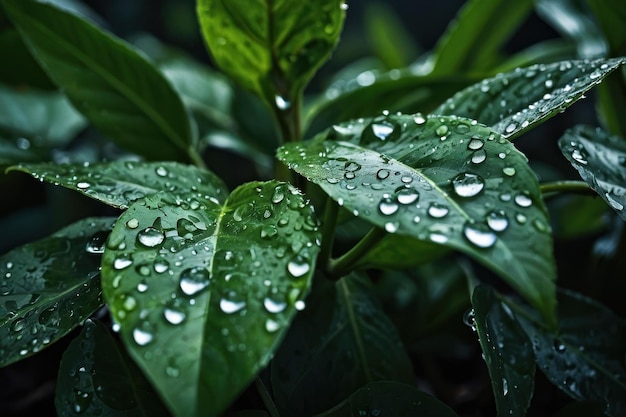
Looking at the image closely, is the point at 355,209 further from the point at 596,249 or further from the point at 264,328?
the point at 596,249

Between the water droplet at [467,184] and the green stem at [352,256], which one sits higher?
the water droplet at [467,184]

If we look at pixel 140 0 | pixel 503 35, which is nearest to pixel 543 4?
pixel 503 35

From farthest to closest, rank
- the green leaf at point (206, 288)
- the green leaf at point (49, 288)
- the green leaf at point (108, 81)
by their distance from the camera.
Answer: the green leaf at point (108, 81) → the green leaf at point (49, 288) → the green leaf at point (206, 288)

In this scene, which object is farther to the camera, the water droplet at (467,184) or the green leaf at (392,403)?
the green leaf at (392,403)

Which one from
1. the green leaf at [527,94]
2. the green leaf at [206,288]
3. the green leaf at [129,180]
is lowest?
the green leaf at [129,180]

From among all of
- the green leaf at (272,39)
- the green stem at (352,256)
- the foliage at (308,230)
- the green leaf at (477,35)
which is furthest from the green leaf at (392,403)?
the green leaf at (477,35)

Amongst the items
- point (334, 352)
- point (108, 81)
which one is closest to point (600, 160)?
point (334, 352)

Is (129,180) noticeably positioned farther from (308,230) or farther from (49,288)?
(308,230)

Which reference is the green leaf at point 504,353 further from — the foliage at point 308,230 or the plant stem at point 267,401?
the plant stem at point 267,401
